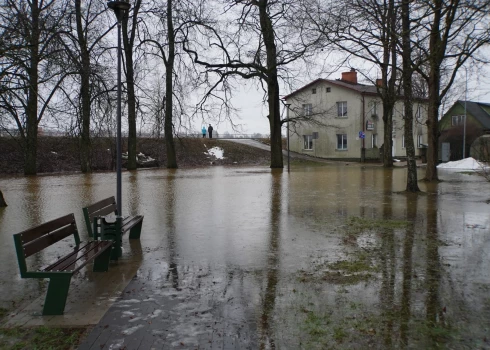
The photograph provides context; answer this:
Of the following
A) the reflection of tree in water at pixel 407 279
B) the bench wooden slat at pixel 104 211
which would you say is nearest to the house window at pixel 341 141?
the reflection of tree in water at pixel 407 279

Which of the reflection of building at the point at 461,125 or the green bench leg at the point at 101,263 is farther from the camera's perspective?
the reflection of building at the point at 461,125

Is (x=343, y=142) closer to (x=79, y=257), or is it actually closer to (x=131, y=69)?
→ (x=131, y=69)

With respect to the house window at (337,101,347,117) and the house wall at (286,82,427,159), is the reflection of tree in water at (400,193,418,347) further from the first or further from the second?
the house window at (337,101,347,117)

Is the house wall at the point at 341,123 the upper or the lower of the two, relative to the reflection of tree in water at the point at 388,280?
upper

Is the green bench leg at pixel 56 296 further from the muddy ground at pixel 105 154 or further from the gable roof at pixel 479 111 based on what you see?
the gable roof at pixel 479 111

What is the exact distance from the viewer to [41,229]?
5.27m

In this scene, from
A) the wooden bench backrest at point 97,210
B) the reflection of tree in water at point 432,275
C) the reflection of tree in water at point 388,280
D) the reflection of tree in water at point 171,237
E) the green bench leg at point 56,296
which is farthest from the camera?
the wooden bench backrest at point 97,210

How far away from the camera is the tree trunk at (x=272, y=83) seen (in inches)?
Result: 1030

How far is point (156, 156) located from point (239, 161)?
7.28 m

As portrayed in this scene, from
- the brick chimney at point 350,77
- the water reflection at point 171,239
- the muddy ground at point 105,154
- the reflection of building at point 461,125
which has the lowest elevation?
the water reflection at point 171,239

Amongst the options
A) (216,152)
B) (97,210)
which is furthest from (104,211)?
(216,152)

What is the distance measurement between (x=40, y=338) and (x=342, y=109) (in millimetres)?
41558

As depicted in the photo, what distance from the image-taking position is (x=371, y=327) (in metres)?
4.30

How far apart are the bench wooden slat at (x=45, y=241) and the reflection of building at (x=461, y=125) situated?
2903 centimetres
